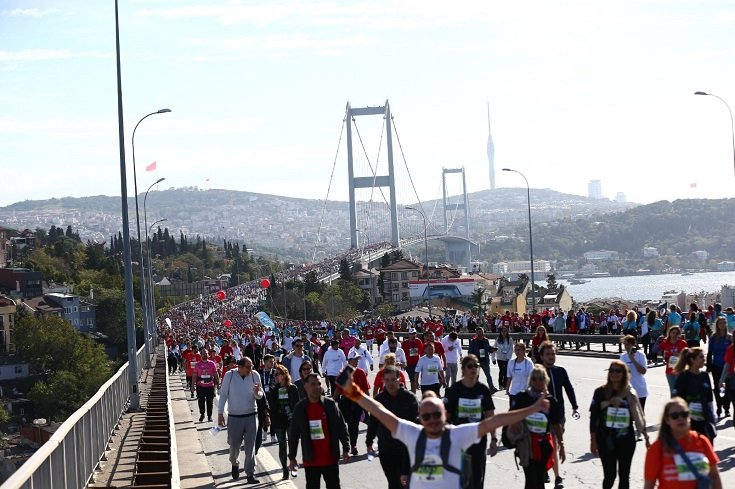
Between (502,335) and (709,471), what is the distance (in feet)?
49.9

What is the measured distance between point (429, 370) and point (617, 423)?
7208 mm

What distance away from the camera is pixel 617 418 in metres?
9.98

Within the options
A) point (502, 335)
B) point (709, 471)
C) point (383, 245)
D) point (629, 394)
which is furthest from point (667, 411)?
point (383, 245)

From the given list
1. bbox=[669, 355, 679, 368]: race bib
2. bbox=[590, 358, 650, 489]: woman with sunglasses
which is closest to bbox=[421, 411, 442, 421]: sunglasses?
bbox=[590, 358, 650, 489]: woman with sunglasses

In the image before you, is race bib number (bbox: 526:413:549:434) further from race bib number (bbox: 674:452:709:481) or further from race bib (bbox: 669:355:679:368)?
race bib (bbox: 669:355:679:368)

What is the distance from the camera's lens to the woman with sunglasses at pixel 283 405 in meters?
14.3

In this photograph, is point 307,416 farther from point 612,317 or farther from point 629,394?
point 612,317

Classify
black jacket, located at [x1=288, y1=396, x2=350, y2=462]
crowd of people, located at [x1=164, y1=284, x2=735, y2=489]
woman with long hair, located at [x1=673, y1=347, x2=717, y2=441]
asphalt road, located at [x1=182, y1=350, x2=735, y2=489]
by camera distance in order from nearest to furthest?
1. crowd of people, located at [x1=164, y1=284, x2=735, y2=489]
2. black jacket, located at [x1=288, y1=396, x2=350, y2=462]
3. woman with long hair, located at [x1=673, y1=347, x2=717, y2=441]
4. asphalt road, located at [x1=182, y1=350, x2=735, y2=489]

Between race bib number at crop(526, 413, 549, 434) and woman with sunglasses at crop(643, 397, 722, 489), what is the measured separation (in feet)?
9.40

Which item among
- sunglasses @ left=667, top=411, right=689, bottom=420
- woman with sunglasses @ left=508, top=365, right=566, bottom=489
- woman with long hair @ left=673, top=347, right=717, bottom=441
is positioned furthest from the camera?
woman with long hair @ left=673, top=347, right=717, bottom=441

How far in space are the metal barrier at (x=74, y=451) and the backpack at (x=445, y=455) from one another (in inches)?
101

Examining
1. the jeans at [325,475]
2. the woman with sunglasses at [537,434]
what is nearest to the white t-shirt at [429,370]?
the jeans at [325,475]

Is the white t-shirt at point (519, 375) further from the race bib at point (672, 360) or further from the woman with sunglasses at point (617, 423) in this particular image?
the woman with sunglasses at point (617, 423)

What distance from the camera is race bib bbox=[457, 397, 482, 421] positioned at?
413 inches
